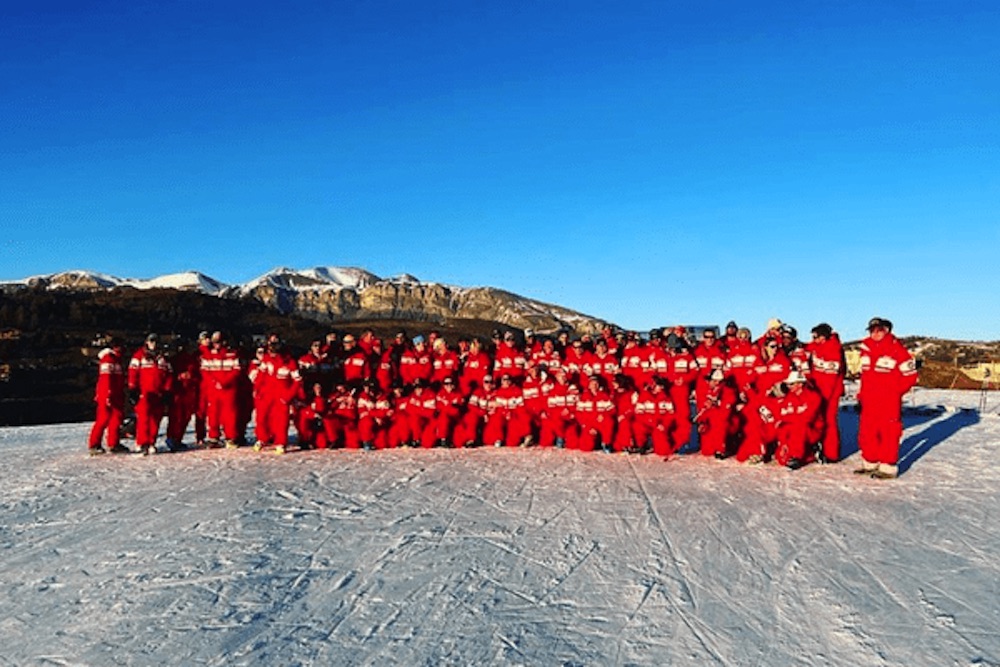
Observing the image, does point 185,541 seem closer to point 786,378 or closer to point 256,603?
point 256,603

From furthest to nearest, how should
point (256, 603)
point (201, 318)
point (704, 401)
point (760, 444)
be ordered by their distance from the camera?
point (201, 318), point (704, 401), point (760, 444), point (256, 603)

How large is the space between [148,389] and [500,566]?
26.2ft

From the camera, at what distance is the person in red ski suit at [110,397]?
11.8m

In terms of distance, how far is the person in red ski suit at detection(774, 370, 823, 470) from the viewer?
10.5 meters

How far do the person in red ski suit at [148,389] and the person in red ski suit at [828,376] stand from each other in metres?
9.94

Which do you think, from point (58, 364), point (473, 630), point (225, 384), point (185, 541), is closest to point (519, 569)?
point (473, 630)

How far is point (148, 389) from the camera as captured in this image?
1196 centimetres

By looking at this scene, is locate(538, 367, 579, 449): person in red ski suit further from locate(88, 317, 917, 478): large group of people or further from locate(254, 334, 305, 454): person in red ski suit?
locate(254, 334, 305, 454): person in red ski suit

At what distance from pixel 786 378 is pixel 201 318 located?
362ft

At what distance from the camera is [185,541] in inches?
275

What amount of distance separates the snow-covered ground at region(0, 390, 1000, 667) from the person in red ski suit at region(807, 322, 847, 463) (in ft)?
1.52

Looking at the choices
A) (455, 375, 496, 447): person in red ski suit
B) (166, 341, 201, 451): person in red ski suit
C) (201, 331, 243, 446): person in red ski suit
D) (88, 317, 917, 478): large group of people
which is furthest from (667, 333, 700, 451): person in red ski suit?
(166, 341, 201, 451): person in red ski suit

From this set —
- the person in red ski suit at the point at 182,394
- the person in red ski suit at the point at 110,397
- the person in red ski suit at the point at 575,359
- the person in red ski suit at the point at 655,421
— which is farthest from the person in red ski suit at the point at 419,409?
the person in red ski suit at the point at 110,397

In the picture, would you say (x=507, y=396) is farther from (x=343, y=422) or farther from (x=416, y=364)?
(x=343, y=422)
